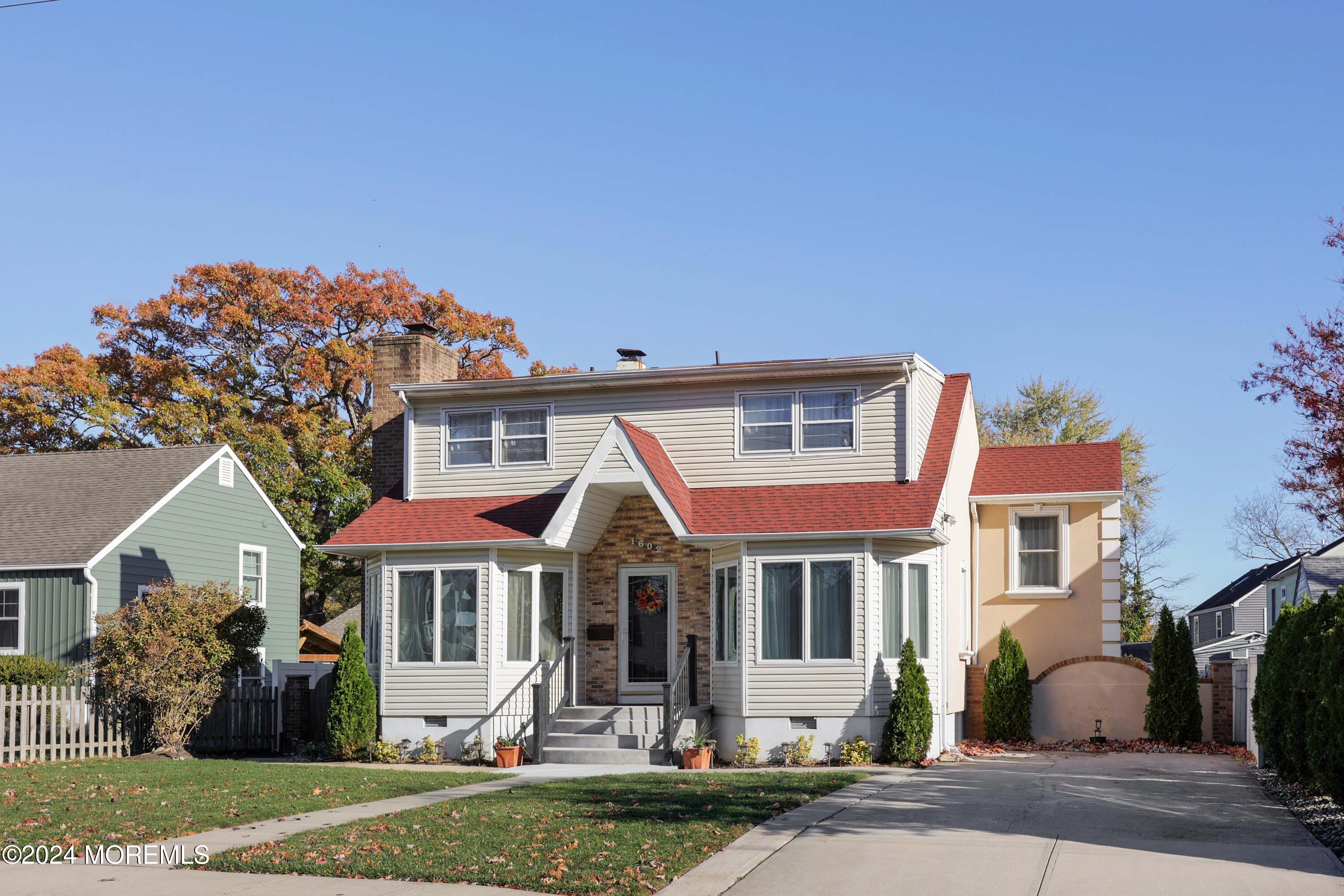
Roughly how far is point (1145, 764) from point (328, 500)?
80.0ft

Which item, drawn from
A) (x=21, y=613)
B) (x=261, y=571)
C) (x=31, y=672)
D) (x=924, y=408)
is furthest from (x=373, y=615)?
(x=924, y=408)

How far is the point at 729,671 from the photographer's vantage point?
1925 cm

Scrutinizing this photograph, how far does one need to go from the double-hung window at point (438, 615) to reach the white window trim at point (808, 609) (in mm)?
4378

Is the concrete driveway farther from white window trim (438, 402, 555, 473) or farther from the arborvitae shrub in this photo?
white window trim (438, 402, 555, 473)

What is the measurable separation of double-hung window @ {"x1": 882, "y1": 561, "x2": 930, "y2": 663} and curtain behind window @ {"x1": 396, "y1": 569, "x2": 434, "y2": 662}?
7.01 metres

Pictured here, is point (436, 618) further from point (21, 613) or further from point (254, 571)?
point (254, 571)

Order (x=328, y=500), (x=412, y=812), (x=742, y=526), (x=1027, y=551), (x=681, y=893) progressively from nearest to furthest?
(x=681, y=893) < (x=412, y=812) < (x=742, y=526) < (x=1027, y=551) < (x=328, y=500)

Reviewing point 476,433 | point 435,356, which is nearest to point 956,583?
point 476,433

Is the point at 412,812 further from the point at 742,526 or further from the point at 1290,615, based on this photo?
the point at 1290,615

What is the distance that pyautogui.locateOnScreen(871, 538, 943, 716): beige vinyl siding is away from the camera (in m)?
18.5

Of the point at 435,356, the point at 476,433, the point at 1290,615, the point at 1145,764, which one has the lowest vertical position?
the point at 1145,764

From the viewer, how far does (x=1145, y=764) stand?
58.3 ft

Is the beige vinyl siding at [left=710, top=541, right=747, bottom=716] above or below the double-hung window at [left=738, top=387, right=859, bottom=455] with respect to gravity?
below

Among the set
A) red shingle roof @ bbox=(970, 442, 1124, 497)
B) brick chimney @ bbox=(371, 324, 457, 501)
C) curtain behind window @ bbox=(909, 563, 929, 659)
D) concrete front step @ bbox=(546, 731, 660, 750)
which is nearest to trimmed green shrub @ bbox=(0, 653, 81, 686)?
brick chimney @ bbox=(371, 324, 457, 501)
